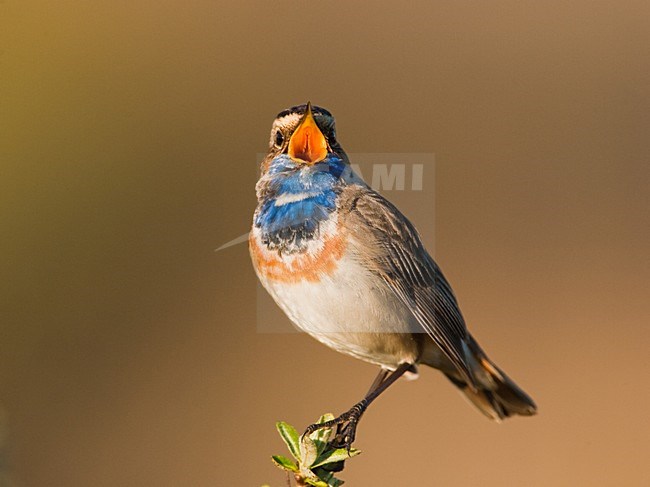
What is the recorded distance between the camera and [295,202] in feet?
10.3

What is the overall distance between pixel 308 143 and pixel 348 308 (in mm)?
586

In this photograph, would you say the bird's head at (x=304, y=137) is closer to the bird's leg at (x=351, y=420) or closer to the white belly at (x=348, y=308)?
the white belly at (x=348, y=308)

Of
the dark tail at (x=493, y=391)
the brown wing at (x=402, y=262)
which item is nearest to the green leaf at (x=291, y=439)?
the brown wing at (x=402, y=262)

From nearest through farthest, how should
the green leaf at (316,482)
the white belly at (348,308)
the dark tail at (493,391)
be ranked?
the green leaf at (316,482) < the white belly at (348,308) < the dark tail at (493,391)

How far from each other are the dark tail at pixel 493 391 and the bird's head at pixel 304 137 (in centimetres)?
108

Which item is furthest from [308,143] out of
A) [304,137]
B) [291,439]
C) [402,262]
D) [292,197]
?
[291,439]

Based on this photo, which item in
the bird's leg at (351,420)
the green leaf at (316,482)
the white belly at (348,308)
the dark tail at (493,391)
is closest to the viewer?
the green leaf at (316,482)

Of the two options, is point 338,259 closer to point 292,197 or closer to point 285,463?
point 292,197

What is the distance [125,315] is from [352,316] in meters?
3.98

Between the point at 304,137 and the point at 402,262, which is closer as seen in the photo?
the point at 304,137

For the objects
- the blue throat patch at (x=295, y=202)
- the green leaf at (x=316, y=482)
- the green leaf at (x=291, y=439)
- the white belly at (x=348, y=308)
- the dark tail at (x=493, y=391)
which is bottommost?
the green leaf at (x=316, y=482)

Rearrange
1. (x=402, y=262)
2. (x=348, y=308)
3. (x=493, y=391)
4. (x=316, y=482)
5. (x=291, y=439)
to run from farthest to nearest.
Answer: (x=493, y=391)
(x=402, y=262)
(x=348, y=308)
(x=291, y=439)
(x=316, y=482)

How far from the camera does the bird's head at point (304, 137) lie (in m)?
3.12

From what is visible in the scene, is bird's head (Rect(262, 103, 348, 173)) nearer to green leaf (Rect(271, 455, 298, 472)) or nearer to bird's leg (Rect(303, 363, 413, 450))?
bird's leg (Rect(303, 363, 413, 450))
